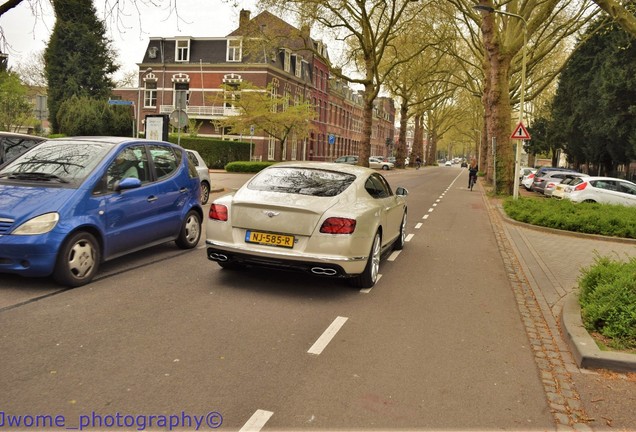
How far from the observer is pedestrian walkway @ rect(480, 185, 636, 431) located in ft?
11.8

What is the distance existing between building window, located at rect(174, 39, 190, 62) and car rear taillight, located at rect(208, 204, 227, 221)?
4825 centimetres

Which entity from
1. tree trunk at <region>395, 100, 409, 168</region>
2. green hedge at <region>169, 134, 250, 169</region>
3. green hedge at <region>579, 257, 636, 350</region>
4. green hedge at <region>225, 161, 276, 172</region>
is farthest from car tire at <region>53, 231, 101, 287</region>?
tree trunk at <region>395, 100, 409, 168</region>

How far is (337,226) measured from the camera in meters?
5.84

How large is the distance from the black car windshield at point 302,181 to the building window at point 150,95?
48.5m

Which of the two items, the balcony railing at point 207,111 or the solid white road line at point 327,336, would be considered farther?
the balcony railing at point 207,111

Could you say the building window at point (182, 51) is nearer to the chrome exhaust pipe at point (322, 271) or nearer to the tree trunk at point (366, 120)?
the tree trunk at point (366, 120)

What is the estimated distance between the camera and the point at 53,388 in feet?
11.3

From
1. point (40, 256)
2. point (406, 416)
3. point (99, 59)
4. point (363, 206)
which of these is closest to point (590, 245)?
point (363, 206)

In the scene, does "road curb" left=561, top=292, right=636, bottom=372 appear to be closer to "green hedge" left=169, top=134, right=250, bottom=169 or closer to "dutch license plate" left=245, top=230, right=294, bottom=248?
"dutch license plate" left=245, top=230, right=294, bottom=248

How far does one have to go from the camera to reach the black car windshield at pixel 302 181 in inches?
252

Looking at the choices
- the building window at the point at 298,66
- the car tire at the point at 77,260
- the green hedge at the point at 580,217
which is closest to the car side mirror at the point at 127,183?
the car tire at the point at 77,260

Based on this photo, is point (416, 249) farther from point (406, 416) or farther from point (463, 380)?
point (406, 416)

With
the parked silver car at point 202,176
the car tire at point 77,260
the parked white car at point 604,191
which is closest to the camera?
the car tire at point 77,260

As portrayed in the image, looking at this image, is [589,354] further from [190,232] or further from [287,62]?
[287,62]
